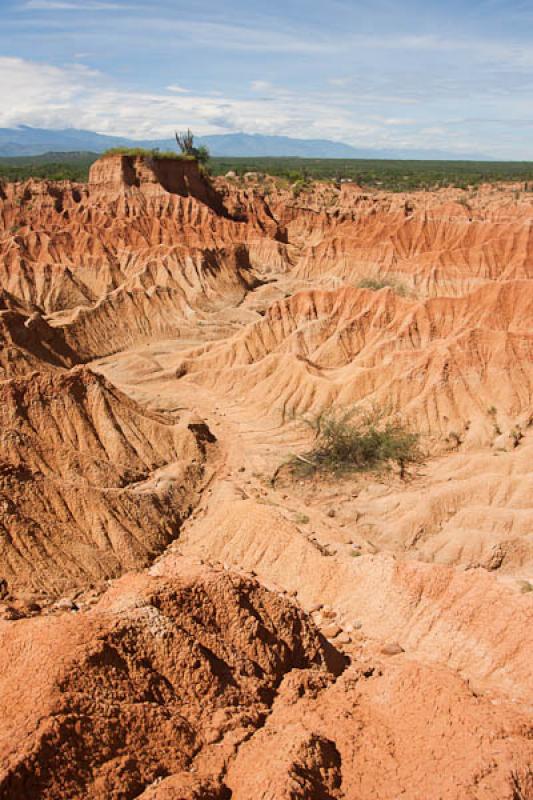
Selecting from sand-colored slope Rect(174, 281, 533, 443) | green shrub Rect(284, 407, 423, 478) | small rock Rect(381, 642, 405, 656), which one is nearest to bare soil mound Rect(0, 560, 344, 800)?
small rock Rect(381, 642, 405, 656)

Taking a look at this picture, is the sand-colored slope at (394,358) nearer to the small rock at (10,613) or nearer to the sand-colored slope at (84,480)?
the sand-colored slope at (84,480)

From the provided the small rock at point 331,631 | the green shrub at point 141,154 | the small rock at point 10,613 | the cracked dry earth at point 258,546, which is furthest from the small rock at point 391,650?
the green shrub at point 141,154

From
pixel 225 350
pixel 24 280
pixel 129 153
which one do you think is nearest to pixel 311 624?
pixel 225 350

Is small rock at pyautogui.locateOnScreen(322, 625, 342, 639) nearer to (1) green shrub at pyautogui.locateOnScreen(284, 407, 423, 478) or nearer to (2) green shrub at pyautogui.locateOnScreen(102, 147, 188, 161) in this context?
(1) green shrub at pyautogui.locateOnScreen(284, 407, 423, 478)

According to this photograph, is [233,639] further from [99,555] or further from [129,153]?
[129,153]

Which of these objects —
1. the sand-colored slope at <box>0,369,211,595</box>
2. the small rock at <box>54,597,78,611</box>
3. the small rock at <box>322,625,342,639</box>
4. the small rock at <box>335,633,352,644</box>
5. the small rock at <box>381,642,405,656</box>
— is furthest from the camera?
the sand-colored slope at <box>0,369,211,595</box>

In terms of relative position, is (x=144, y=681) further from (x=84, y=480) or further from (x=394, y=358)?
(x=394, y=358)
